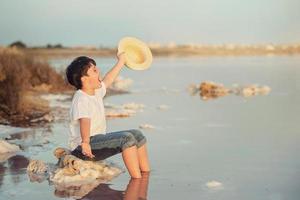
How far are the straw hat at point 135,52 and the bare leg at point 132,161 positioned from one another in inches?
36.8

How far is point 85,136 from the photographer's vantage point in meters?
5.36

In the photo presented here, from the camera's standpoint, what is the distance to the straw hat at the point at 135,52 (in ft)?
20.0

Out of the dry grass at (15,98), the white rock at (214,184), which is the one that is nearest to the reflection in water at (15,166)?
the white rock at (214,184)

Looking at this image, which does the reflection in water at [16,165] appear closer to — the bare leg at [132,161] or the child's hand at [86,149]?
the child's hand at [86,149]

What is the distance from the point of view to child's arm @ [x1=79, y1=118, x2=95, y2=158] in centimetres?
534

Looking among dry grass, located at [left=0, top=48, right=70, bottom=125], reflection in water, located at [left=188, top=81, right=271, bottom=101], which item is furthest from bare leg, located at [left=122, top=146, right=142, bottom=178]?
reflection in water, located at [left=188, top=81, right=271, bottom=101]

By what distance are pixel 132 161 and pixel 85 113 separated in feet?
1.83

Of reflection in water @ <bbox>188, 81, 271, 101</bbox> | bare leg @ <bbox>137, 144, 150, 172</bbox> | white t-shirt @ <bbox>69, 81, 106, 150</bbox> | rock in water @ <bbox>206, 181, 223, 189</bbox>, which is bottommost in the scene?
reflection in water @ <bbox>188, 81, 271, 101</bbox>

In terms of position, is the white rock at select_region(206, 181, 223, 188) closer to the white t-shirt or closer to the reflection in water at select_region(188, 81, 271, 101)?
the white t-shirt

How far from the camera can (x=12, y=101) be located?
941cm

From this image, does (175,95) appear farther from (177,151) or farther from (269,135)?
(177,151)

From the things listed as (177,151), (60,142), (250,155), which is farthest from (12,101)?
(250,155)

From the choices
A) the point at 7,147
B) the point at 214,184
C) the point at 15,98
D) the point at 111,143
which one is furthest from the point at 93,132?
the point at 15,98

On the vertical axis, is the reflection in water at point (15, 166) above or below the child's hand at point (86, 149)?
below
